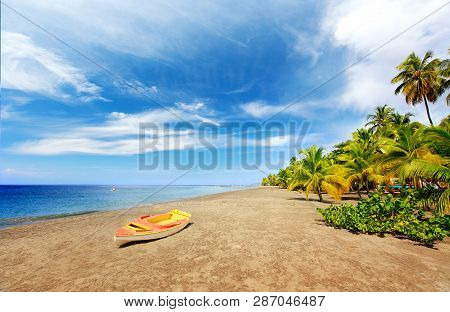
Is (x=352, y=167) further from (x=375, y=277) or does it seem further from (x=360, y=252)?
(x=375, y=277)

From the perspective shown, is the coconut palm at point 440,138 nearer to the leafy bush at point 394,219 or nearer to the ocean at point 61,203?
the leafy bush at point 394,219

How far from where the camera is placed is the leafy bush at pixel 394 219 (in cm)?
676

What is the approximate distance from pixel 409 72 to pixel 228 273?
3127 cm

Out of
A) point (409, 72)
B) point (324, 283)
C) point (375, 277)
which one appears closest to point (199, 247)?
point (324, 283)

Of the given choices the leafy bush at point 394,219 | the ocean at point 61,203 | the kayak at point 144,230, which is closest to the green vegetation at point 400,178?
the leafy bush at point 394,219

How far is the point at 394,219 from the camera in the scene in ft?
25.1

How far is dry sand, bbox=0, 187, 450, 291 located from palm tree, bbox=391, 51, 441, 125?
79.2ft

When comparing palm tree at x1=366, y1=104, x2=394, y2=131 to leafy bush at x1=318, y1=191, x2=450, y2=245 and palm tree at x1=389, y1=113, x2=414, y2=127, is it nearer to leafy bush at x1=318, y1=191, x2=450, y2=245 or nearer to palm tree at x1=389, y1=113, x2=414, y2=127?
palm tree at x1=389, y1=113, x2=414, y2=127

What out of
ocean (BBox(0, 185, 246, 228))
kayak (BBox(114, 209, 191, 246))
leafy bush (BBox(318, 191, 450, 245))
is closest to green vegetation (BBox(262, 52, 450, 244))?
leafy bush (BBox(318, 191, 450, 245))

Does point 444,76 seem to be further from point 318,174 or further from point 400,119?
point 318,174

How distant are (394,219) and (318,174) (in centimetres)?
974

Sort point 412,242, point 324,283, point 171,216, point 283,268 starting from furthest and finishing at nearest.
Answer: point 171,216 → point 412,242 → point 283,268 → point 324,283

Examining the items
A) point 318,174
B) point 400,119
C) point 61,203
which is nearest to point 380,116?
point 400,119
